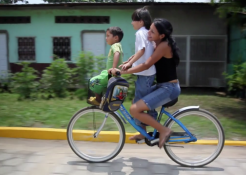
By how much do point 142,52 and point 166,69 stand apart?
373 millimetres

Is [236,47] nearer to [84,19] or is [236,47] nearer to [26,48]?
[84,19]

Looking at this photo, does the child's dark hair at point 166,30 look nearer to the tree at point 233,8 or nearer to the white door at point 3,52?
the tree at point 233,8

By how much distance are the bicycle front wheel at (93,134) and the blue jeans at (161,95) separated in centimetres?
52

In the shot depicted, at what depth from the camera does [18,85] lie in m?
7.29

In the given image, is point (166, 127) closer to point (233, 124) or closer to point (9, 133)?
point (233, 124)

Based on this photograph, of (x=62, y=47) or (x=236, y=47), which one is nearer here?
(x=236, y=47)

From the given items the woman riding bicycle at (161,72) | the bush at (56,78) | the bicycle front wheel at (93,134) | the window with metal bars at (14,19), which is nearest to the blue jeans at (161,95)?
the woman riding bicycle at (161,72)

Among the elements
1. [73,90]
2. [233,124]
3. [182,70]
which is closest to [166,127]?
[233,124]

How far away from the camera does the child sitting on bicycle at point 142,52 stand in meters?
3.17

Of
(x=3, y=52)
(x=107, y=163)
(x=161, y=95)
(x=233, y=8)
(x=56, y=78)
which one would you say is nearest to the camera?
(x=161, y=95)

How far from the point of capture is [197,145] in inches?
150

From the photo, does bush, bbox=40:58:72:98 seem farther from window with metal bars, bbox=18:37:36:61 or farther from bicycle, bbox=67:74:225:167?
window with metal bars, bbox=18:37:36:61

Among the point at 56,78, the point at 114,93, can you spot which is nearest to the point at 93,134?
the point at 114,93

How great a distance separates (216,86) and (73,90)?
6.17 m
